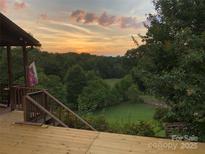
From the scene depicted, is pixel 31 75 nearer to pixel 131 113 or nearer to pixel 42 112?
pixel 42 112

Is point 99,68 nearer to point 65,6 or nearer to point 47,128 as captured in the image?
point 65,6

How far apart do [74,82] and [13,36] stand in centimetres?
3501

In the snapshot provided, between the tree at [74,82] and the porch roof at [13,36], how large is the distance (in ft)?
106

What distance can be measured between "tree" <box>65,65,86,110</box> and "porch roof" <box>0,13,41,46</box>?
32.3 m

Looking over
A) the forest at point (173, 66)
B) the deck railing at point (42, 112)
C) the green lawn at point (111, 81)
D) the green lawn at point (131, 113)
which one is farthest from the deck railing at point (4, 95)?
the green lawn at point (111, 81)

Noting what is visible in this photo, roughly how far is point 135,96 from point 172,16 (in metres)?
43.6

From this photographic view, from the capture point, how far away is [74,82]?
4553 centimetres

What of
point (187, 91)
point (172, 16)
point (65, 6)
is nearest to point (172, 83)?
point (187, 91)

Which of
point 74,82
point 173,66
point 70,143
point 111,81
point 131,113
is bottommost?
point 131,113

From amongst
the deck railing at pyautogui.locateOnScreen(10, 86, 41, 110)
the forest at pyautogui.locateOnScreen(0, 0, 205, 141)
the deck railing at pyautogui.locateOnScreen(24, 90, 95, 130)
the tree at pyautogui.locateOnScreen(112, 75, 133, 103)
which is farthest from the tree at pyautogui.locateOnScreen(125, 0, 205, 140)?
the tree at pyautogui.locateOnScreen(112, 75, 133, 103)

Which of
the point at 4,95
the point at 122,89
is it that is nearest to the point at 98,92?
the point at 122,89

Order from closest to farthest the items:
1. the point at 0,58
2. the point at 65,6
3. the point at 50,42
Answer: the point at 65,6, the point at 0,58, the point at 50,42

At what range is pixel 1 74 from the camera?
25.2m

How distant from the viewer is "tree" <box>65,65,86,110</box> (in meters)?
43.9
